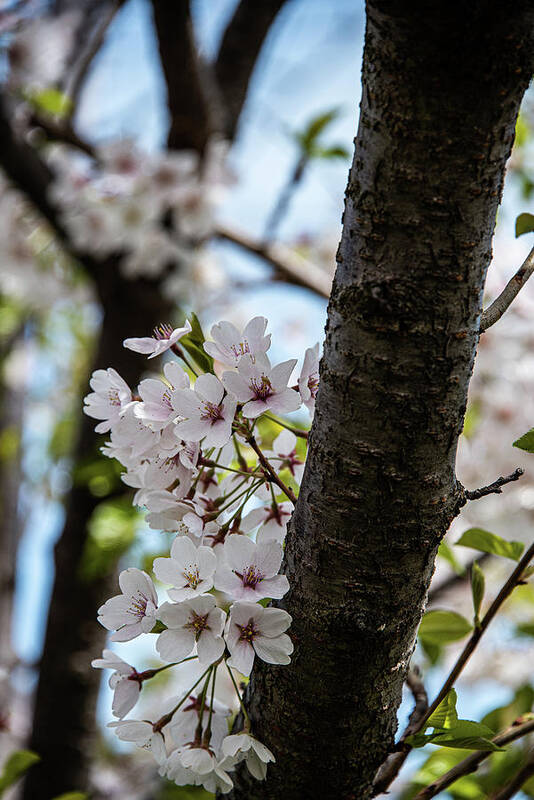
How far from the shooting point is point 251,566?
46 cm

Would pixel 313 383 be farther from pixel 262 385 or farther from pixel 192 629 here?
pixel 192 629

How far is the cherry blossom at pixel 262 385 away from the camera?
1.50 ft

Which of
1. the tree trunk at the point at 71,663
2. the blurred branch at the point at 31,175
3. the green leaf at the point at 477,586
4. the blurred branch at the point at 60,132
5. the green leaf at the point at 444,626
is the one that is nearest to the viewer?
the green leaf at the point at 477,586

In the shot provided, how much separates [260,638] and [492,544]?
10.5 inches

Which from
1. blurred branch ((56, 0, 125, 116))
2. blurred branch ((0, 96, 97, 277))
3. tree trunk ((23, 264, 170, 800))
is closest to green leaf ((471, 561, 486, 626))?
tree trunk ((23, 264, 170, 800))

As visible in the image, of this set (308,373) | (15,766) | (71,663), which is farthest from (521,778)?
(71,663)

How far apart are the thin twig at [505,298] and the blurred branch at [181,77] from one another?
3.68 feet

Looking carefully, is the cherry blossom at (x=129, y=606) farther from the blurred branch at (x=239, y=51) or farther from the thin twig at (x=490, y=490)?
the blurred branch at (x=239, y=51)

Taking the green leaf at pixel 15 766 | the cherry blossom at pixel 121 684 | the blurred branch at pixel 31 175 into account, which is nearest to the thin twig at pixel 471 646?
the cherry blossom at pixel 121 684

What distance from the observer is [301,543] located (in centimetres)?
47

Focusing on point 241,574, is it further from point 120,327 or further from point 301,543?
point 120,327

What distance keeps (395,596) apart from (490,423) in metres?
1.06

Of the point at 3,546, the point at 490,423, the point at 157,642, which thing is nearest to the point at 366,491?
the point at 157,642

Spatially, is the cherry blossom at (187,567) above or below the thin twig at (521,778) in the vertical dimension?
above
